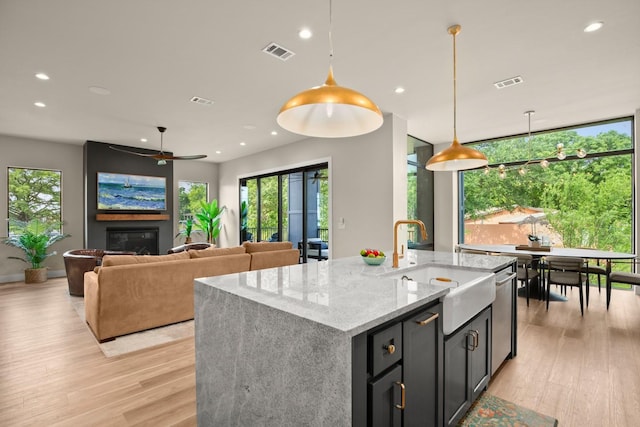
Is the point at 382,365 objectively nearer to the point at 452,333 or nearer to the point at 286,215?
the point at 452,333

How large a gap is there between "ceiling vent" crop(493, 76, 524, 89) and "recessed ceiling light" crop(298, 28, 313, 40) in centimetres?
248

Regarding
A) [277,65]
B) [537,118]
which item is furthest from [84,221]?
[537,118]

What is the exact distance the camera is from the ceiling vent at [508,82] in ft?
12.3

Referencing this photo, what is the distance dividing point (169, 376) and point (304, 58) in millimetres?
3172

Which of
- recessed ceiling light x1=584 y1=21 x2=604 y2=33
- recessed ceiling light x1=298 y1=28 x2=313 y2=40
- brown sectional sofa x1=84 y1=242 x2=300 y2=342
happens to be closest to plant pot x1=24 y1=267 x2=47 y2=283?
brown sectional sofa x1=84 y1=242 x2=300 y2=342

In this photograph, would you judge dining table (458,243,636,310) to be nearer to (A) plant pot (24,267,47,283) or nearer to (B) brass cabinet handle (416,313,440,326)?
(B) brass cabinet handle (416,313,440,326)

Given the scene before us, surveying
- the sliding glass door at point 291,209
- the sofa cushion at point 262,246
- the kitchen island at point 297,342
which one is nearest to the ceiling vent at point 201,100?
the sofa cushion at point 262,246

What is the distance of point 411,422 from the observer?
53.7 inches

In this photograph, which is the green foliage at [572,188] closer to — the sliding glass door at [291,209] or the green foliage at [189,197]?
the sliding glass door at [291,209]

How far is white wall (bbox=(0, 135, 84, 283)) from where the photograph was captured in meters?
6.24

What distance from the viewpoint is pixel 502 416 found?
2035 millimetres

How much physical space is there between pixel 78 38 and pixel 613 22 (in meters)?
4.66

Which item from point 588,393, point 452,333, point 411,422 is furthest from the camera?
point 588,393

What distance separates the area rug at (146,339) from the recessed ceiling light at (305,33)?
3219mm
